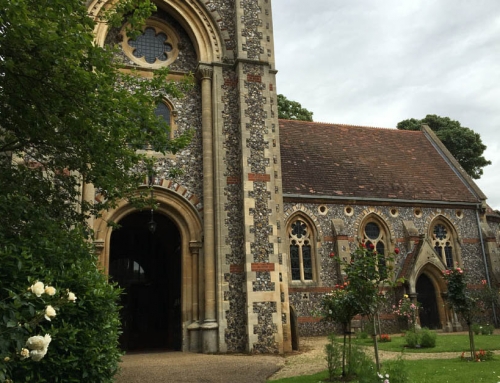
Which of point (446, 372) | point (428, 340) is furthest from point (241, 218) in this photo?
point (446, 372)

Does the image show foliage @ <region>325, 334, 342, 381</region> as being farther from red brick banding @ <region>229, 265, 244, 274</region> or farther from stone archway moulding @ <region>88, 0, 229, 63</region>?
stone archway moulding @ <region>88, 0, 229, 63</region>


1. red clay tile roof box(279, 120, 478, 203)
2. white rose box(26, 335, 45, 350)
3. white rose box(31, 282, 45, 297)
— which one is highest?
red clay tile roof box(279, 120, 478, 203)

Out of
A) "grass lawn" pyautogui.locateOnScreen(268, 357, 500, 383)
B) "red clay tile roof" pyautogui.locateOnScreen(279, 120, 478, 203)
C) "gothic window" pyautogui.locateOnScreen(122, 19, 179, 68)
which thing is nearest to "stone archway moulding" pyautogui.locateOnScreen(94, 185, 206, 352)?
"gothic window" pyautogui.locateOnScreen(122, 19, 179, 68)

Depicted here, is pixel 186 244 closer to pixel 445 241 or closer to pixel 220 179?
pixel 220 179

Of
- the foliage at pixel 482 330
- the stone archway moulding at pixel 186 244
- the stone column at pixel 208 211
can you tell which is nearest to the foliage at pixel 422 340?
the foliage at pixel 482 330

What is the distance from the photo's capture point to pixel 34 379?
490cm

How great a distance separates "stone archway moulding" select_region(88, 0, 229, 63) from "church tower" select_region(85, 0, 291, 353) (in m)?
0.03

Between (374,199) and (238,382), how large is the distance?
13870mm

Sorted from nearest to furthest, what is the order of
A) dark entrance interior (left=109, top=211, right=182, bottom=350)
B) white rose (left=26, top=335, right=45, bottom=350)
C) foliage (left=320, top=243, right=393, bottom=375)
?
white rose (left=26, top=335, right=45, bottom=350) < foliage (left=320, top=243, right=393, bottom=375) < dark entrance interior (left=109, top=211, right=182, bottom=350)

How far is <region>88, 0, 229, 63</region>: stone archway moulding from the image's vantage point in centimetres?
1443

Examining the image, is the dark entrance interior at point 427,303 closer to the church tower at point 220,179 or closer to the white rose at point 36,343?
the church tower at point 220,179

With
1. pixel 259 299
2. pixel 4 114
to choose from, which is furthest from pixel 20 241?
pixel 259 299

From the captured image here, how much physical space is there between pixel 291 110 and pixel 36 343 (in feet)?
102

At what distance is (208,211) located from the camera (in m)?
13.2
